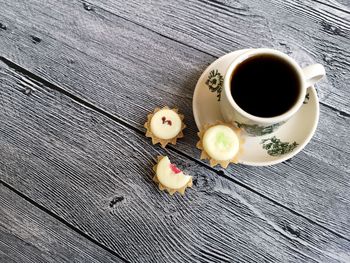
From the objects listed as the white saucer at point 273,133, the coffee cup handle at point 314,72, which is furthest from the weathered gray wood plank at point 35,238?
the coffee cup handle at point 314,72

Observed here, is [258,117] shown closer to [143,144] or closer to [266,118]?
[266,118]

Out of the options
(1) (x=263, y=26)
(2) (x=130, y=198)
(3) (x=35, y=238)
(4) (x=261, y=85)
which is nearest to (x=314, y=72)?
(4) (x=261, y=85)

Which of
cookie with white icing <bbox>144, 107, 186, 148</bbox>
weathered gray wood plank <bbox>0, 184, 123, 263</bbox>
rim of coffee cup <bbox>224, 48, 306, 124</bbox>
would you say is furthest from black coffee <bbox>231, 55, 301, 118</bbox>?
weathered gray wood plank <bbox>0, 184, 123, 263</bbox>

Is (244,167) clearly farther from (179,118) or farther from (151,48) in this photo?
(151,48)

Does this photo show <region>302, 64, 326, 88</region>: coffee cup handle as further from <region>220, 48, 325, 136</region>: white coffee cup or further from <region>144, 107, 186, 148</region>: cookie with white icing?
<region>144, 107, 186, 148</region>: cookie with white icing

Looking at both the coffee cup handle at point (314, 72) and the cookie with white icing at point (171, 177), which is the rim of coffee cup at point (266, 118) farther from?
the cookie with white icing at point (171, 177)

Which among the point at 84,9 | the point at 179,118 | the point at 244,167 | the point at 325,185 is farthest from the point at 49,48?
the point at 325,185
